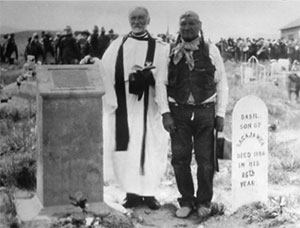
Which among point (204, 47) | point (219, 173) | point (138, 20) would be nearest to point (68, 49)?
point (138, 20)

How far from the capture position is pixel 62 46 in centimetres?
449

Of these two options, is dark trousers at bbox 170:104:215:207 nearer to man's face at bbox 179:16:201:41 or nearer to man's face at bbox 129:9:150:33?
man's face at bbox 179:16:201:41

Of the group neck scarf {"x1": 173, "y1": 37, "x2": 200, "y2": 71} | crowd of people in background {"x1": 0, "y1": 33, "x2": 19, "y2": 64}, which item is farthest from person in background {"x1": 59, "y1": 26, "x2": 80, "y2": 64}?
neck scarf {"x1": 173, "y1": 37, "x2": 200, "y2": 71}

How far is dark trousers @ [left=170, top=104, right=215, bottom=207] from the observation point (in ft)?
15.8

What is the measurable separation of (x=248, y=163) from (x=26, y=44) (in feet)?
6.13

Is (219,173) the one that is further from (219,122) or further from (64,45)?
(64,45)

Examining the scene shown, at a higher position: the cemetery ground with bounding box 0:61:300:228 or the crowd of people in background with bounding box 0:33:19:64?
the crowd of people in background with bounding box 0:33:19:64

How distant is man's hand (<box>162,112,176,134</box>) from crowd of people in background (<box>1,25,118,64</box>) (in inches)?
24.0

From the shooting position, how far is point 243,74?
16.3 feet

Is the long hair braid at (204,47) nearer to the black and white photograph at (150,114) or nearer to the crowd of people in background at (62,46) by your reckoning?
the black and white photograph at (150,114)

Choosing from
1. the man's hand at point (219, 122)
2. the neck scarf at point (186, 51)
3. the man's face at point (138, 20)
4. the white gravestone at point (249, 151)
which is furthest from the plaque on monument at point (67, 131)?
the white gravestone at point (249, 151)

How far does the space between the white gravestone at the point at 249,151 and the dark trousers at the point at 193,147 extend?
0.77 feet

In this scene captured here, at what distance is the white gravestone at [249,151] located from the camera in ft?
16.6

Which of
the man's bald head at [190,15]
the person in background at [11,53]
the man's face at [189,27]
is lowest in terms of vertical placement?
the person in background at [11,53]
